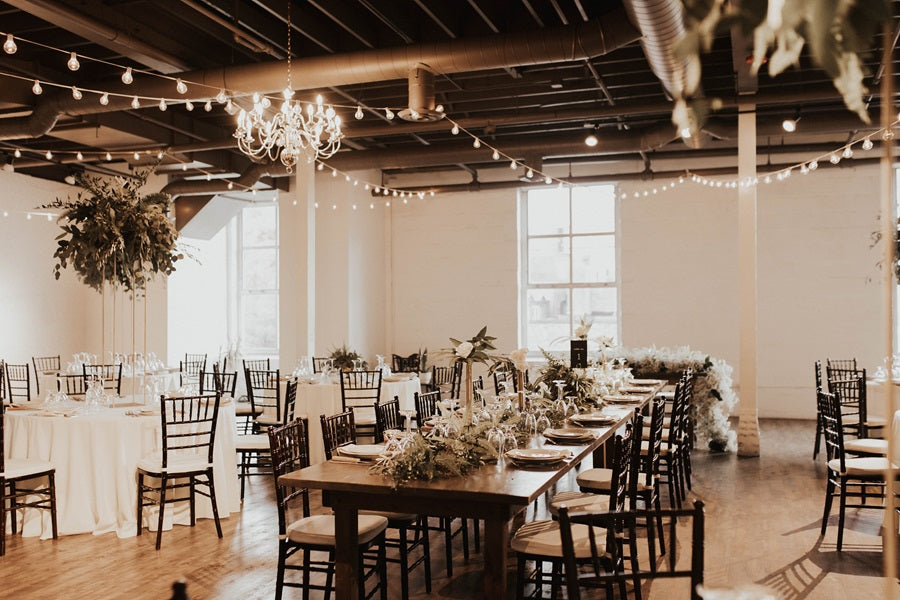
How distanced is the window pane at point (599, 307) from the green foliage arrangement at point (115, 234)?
8092 mm

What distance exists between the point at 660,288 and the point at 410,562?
8.77 m

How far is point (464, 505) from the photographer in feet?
11.4

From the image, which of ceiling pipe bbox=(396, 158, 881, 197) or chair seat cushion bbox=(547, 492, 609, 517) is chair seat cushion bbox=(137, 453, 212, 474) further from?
ceiling pipe bbox=(396, 158, 881, 197)

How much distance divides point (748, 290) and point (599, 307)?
15.4 feet

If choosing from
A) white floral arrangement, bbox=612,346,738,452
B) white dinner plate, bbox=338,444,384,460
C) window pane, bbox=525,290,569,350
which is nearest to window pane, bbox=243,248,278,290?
window pane, bbox=525,290,569,350

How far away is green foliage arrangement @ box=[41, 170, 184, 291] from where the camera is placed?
6.69 metres

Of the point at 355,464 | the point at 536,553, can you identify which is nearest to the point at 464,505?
the point at 536,553

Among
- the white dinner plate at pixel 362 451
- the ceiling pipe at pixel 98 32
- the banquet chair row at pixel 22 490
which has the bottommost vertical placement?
the banquet chair row at pixel 22 490

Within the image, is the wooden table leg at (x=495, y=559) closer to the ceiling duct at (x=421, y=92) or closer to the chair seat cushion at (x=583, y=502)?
the chair seat cushion at (x=583, y=502)

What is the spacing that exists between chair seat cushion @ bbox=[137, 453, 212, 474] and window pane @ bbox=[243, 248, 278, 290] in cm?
943

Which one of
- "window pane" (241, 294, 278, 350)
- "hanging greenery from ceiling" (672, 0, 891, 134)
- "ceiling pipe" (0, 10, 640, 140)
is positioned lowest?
"window pane" (241, 294, 278, 350)

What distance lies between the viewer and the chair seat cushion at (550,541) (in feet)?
12.2

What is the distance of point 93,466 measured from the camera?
593 centimetres

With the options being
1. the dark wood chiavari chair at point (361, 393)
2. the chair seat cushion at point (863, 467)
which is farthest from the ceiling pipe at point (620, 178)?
the chair seat cushion at point (863, 467)
